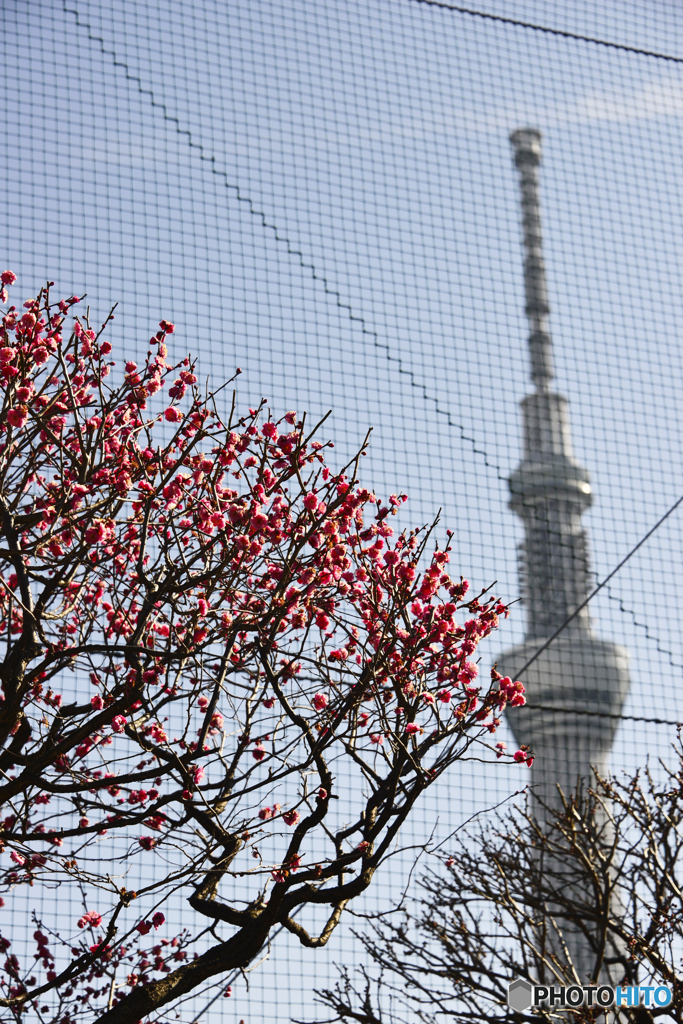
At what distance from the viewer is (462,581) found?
3.65m

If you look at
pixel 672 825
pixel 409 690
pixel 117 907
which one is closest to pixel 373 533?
pixel 409 690

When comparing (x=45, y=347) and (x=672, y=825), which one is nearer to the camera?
(x=45, y=347)

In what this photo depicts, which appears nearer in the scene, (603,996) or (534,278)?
(603,996)

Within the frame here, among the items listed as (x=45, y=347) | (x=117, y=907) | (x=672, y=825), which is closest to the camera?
(x=117, y=907)

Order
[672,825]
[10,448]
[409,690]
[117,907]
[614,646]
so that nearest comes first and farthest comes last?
[10,448], [117,907], [409,690], [672,825], [614,646]

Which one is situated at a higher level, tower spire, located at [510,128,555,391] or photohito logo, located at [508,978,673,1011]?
tower spire, located at [510,128,555,391]

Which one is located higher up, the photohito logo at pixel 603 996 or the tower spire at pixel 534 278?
the tower spire at pixel 534 278

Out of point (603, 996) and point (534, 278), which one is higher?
point (534, 278)

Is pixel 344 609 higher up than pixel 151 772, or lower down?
higher up

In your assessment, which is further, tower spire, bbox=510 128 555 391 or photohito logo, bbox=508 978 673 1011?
tower spire, bbox=510 128 555 391

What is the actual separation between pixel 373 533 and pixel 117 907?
1.44m

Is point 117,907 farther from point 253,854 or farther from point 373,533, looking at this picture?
point 373,533

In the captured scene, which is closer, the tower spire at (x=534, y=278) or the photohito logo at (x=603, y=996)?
the photohito logo at (x=603, y=996)

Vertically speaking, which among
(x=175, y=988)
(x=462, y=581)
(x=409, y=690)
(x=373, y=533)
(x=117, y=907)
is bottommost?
(x=175, y=988)
